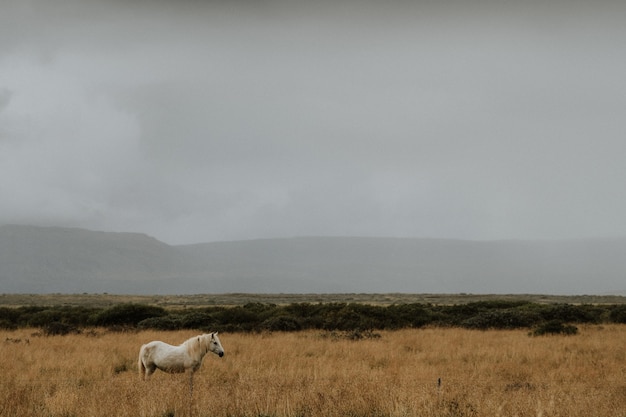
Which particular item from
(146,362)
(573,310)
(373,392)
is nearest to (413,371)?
(373,392)

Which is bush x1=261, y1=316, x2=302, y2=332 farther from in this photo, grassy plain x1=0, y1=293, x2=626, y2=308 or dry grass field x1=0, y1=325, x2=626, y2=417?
grassy plain x1=0, y1=293, x2=626, y2=308

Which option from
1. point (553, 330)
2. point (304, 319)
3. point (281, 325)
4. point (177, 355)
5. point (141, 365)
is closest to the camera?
point (177, 355)

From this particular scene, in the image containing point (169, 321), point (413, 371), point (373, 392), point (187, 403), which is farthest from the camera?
point (169, 321)

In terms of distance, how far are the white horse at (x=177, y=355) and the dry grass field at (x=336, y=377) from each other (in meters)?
0.34

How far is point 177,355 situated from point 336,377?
3972 mm

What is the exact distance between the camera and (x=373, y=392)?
999cm

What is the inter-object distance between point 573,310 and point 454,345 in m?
17.2

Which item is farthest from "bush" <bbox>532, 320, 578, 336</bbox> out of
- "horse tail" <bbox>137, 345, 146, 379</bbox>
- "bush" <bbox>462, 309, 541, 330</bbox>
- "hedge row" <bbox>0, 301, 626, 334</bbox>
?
"horse tail" <bbox>137, 345, 146, 379</bbox>

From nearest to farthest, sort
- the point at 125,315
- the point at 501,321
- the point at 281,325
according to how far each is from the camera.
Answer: the point at 281,325 → the point at 501,321 → the point at 125,315

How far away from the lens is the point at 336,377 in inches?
535

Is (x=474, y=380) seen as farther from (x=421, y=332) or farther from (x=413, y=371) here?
(x=421, y=332)

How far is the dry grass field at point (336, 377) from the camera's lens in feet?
29.5

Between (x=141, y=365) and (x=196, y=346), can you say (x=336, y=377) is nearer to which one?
(x=196, y=346)

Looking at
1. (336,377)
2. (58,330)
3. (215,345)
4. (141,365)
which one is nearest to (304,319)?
(58,330)
